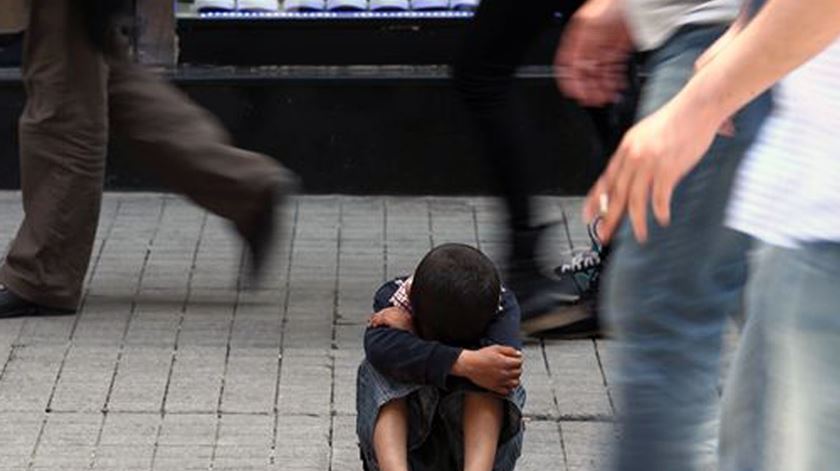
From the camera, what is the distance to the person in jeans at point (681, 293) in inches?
126

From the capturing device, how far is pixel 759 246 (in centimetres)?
314

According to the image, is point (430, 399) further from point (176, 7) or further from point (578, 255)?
point (176, 7)

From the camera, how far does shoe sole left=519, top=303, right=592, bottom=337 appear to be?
581cm

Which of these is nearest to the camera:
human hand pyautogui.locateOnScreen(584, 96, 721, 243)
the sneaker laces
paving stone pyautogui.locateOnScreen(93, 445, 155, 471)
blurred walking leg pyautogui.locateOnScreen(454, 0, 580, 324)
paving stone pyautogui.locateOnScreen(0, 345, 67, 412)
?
human hand pyautogui.locateOnScreen(584, 96, 721, 243)

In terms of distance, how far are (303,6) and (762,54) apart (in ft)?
16.3

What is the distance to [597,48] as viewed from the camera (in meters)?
3.72

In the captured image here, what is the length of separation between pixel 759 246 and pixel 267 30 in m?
4.52

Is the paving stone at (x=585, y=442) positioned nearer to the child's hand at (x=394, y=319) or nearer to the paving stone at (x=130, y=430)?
the child's hand at (x=394, y=319)

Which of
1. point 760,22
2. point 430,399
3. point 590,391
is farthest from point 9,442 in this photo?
point 760,22

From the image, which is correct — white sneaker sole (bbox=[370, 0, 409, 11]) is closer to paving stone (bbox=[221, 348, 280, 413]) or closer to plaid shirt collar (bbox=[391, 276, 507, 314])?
paving stone (bbox=[221, 348, 280, 413])

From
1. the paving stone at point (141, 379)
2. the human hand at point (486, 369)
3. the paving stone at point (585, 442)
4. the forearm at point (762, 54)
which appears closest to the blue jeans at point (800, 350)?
the forearm at point (762, 54)

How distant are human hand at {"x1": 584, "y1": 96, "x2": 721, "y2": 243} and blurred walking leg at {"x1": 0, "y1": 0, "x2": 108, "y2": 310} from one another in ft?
10.6

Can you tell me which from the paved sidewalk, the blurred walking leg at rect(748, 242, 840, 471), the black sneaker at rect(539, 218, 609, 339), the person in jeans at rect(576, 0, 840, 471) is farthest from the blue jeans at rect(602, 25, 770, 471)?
the black sneaker at rect(539, 218, 609, 339)

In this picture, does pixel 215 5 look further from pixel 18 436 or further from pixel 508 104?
pixel 18 436
